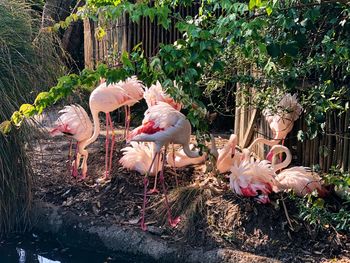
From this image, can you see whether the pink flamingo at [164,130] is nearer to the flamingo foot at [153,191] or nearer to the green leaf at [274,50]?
the flamingo foot at [153,191]

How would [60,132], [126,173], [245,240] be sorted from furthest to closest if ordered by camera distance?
[126,173]
[60,132]
[245,240]

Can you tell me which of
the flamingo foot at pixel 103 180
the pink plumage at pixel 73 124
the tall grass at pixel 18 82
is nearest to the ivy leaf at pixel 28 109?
the tall grass at pixel 18 82

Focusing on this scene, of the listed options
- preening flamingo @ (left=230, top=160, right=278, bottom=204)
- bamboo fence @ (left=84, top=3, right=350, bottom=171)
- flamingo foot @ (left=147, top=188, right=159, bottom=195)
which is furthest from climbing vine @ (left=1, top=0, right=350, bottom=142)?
flamingo foot @ (left=147, top=188, right=159, bottom=195)

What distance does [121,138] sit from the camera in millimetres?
5629

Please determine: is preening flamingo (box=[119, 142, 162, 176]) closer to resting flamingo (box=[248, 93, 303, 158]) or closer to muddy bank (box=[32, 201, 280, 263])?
muddy bank (box=[32, 201, 280, 263])

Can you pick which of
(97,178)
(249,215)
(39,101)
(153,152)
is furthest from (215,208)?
(39,101)

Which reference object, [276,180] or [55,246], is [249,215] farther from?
[55,246]

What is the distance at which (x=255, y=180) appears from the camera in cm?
394

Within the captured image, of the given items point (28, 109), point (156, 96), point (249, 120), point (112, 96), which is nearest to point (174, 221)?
point (156, 96)

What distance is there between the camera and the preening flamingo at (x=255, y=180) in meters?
3.93

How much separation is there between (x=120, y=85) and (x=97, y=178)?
773mm

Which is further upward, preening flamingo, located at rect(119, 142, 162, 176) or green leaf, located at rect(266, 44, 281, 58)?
green leaf, located at rect(266, 44, 281, 58)

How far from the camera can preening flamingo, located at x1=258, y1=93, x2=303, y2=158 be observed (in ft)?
13.1

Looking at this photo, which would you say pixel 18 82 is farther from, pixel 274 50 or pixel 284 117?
pixel 274 50
